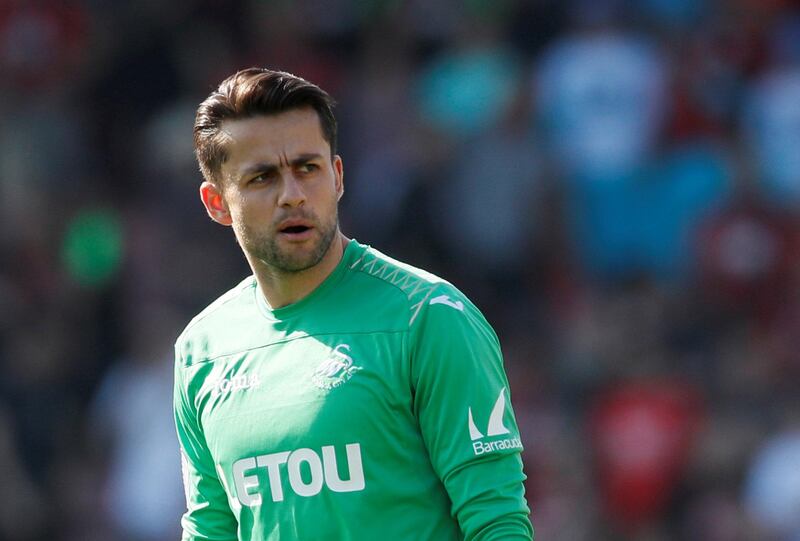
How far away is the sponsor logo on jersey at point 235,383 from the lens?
3.78m

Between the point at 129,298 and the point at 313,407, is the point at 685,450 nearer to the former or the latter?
the point at 129,298

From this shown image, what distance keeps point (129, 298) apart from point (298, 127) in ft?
21.4

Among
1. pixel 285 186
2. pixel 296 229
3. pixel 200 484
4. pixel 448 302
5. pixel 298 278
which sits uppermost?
pixel 285 186

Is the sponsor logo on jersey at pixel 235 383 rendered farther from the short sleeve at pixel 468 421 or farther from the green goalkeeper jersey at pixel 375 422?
the short sleeve at pixel 468 421

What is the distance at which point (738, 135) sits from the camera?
9.38 m

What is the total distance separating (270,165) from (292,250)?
0.21 metres

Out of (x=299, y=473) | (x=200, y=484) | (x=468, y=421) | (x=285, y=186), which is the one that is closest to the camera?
(x=468, y=421)

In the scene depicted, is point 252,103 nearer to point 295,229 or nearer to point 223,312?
point 295,229

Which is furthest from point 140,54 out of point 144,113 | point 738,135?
point 738,135

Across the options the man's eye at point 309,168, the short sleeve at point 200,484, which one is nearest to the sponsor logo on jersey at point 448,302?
the man's eye at point 309,168

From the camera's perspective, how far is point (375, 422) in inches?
141

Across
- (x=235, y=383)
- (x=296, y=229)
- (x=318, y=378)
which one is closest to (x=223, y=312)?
(x=235, y=383)

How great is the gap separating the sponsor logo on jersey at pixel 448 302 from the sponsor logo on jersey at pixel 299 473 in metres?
0.38

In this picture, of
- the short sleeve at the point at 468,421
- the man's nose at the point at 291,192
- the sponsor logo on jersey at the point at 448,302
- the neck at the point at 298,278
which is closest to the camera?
the short sleeve at the point at 468,421
